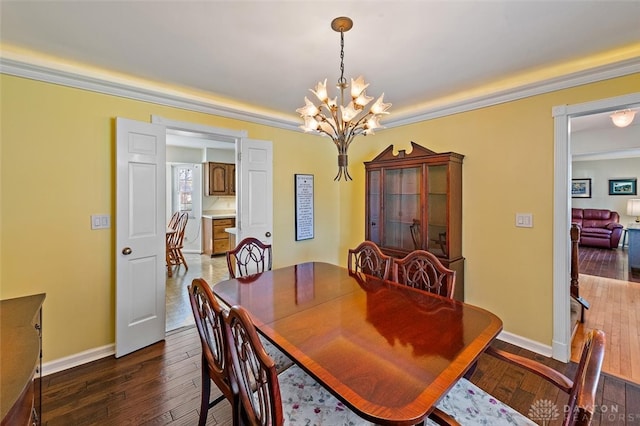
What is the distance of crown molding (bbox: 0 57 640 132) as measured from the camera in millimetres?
2072

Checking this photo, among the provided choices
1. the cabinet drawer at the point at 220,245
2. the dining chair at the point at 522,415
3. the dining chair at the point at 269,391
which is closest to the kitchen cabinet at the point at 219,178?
the cabinet drawer at the point at 220,245

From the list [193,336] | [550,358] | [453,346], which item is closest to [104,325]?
[193,336]

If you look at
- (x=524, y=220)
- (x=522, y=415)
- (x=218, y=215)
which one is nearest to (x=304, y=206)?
(x=524, y=220)

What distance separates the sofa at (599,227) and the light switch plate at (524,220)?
20.4ft

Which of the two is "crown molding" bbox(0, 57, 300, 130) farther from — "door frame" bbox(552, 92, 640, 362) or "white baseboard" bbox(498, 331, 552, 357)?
"white baseboard" bbox(498, 331, 552, 357)

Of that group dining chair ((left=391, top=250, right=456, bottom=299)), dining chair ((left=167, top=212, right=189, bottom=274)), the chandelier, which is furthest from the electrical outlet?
dining chair ((left=167, top=212, right=189, bottom=274))

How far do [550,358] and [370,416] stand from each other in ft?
8.33

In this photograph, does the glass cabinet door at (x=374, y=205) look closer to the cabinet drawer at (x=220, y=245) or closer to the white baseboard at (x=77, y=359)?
the white baseboard at (x=77, y=359)

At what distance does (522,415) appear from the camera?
124cm

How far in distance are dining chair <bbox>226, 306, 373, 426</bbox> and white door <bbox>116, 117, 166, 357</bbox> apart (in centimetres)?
179

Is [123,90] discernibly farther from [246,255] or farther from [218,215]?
[218,215]

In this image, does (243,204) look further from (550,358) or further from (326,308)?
(550,358)

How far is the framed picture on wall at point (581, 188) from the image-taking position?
7523 mm

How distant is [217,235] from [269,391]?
5.74 m
